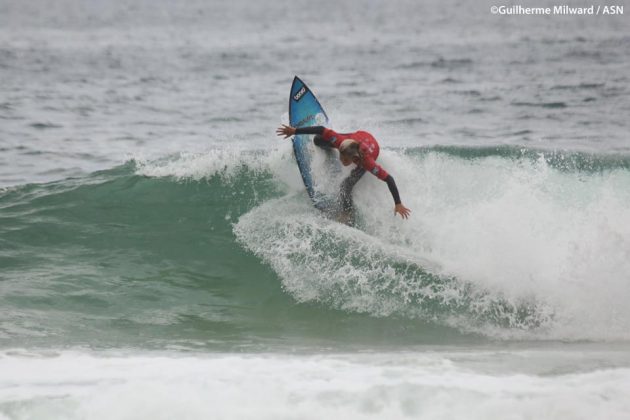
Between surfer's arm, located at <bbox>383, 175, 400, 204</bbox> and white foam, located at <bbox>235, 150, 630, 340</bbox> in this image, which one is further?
surfer's arm, located at <bbox>383, 175, 400, 204</bbox>

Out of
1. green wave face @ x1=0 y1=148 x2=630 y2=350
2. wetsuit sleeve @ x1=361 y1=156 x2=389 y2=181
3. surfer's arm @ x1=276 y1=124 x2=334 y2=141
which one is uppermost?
surfer's arm @ x1=276 y1=124 x2=334 y2=141

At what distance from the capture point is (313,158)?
32.2 feet

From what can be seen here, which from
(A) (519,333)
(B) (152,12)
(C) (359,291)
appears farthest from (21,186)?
(B) (152,12)

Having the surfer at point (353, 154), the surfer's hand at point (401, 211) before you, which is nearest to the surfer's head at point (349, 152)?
the surfer at point (353, 154)

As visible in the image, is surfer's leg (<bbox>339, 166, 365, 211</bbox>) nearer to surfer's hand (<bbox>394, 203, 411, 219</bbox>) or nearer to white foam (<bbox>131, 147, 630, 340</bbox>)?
white foam (<bbox>131, 147, 630, 340</bbox>)

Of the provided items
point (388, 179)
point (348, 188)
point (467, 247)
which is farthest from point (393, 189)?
point (467, 247)

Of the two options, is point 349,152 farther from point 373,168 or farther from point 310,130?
point 310,130

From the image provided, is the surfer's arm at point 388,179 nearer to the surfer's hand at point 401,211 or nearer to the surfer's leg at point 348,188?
the surfer's hand at point 401,211

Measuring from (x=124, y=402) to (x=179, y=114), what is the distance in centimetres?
1511

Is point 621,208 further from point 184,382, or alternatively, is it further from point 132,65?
point 132,65

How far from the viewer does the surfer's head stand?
8.73 m

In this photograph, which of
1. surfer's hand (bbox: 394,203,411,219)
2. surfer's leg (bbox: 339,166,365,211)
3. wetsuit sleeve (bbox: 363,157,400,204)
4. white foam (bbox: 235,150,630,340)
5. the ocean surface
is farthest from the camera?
surfer's leg (bbox: 339,166,365,211)

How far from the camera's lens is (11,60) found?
27.9 metres

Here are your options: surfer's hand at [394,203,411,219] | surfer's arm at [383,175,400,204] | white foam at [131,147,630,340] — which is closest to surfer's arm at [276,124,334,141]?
white foam at [131,147,630,340]
